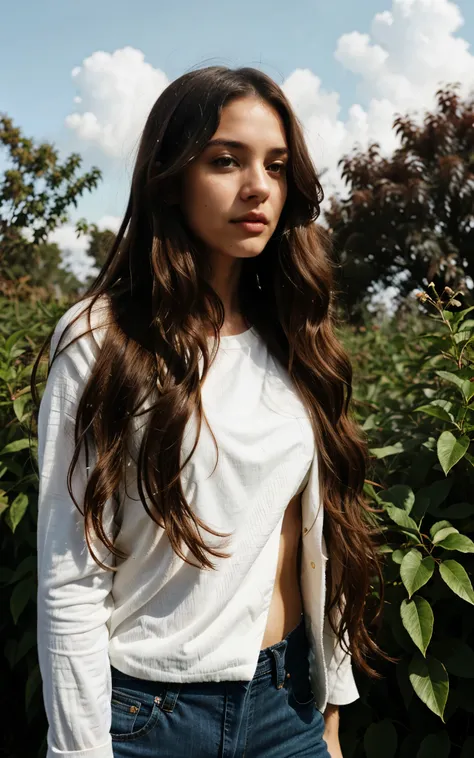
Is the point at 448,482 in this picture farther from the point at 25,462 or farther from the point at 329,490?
the point at 25,462

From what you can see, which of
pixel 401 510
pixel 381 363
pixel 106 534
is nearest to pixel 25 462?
pixel 106 534

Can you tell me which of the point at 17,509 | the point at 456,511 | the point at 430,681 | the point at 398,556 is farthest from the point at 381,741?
the point at 17,509

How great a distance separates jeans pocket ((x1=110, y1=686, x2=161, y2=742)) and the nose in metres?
0.97

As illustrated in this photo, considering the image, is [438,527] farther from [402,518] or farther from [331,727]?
[331,727]

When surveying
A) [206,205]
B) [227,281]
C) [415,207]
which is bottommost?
[227,281]

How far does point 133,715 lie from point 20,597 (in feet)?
2.18

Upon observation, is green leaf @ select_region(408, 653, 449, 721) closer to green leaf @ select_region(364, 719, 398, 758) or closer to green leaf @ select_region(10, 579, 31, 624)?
green leaf @ select_region(364, 719, 398, 758)

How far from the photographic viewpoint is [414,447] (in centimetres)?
190

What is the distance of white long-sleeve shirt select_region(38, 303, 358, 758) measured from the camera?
4.11ft

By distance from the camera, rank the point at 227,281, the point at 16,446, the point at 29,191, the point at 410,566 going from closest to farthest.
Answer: the point at 410,566 → the point at 227,281 → the point at 16,446 → the point at 29,191

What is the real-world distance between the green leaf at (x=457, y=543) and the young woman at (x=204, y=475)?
0.55 ft

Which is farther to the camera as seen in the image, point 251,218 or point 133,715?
point 251,218

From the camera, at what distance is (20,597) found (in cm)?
185

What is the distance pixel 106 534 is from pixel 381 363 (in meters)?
2.18
